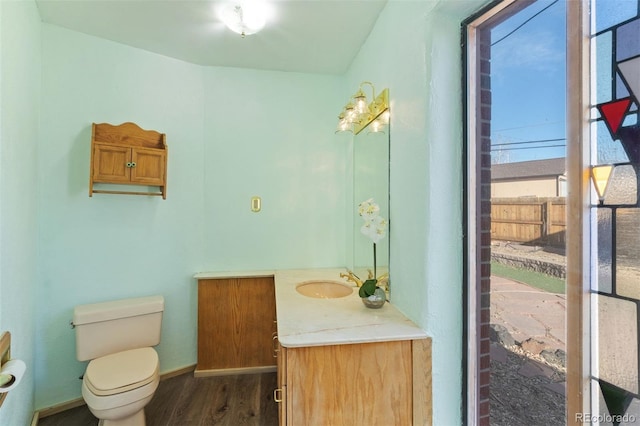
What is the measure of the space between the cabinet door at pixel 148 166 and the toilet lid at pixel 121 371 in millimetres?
1133

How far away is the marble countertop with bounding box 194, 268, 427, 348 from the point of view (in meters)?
1.15

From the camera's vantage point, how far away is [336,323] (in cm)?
128

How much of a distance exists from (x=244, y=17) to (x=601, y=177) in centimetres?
181

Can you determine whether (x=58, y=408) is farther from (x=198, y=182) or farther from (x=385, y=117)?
(x=385, y=117)

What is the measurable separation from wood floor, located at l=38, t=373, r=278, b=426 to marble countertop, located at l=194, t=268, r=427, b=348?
0.82 metres

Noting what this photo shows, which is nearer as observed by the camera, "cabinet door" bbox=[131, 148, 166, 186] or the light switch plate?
"cabinet door" bbox=[131, 148, 166, 186]

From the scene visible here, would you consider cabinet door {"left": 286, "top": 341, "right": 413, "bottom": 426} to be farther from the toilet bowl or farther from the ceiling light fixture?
the ceiling light fixture

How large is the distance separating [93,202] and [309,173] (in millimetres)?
1593

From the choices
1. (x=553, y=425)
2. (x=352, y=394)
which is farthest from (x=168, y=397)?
(x=553, y=425)

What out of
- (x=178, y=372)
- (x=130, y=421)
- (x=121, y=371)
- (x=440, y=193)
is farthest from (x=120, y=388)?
(x=440, y=193)

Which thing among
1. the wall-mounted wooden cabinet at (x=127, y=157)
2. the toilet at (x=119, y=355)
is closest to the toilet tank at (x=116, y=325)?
the toilet at (x=119, y=355)

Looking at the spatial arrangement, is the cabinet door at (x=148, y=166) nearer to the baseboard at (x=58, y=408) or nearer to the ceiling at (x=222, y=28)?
the ceiling at (x=222, y=28)

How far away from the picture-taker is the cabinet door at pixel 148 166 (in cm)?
196

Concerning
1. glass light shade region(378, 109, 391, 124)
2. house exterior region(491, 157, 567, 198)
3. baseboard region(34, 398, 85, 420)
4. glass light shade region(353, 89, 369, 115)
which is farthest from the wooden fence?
baseboard region(34, 398, 85, 420)
